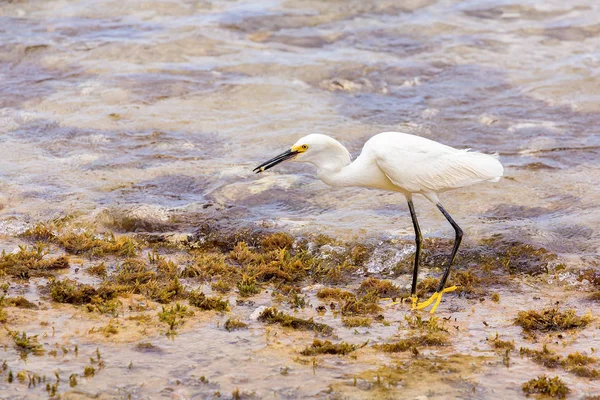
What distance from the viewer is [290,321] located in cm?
505

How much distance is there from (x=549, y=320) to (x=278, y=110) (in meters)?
6.30

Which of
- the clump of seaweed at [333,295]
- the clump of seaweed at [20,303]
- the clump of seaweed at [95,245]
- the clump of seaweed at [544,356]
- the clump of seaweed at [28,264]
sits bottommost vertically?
the clump of seaweed at [333,295]

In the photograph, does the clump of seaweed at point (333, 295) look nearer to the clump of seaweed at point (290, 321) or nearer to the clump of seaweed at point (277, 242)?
the clump of seaweed at point (290, 321)

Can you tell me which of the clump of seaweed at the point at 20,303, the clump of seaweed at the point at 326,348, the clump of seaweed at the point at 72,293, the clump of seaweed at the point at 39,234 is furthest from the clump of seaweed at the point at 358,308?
the clump of seaweed at the point at 39,234

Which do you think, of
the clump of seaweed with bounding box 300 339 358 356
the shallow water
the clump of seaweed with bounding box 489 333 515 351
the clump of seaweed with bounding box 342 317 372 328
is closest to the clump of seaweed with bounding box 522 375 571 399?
the shallow water

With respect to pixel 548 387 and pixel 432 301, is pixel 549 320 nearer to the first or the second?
pixel 432 301

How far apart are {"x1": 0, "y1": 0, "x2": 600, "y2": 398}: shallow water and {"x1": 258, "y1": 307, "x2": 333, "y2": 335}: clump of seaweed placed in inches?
9.6

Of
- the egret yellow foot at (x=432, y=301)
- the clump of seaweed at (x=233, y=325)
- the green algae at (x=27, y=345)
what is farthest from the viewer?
the egret yellow foot at (x=432, y=301)

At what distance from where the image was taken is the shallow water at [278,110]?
745 centimetres

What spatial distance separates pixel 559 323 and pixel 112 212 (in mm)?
4183

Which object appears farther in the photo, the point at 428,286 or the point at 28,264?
the point at 428,286

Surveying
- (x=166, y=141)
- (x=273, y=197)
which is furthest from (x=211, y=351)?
(x=166, y=141)

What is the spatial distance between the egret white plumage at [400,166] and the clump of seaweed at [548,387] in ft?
5.21

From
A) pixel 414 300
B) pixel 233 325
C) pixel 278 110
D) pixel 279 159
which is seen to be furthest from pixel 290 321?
pixel 278 110
